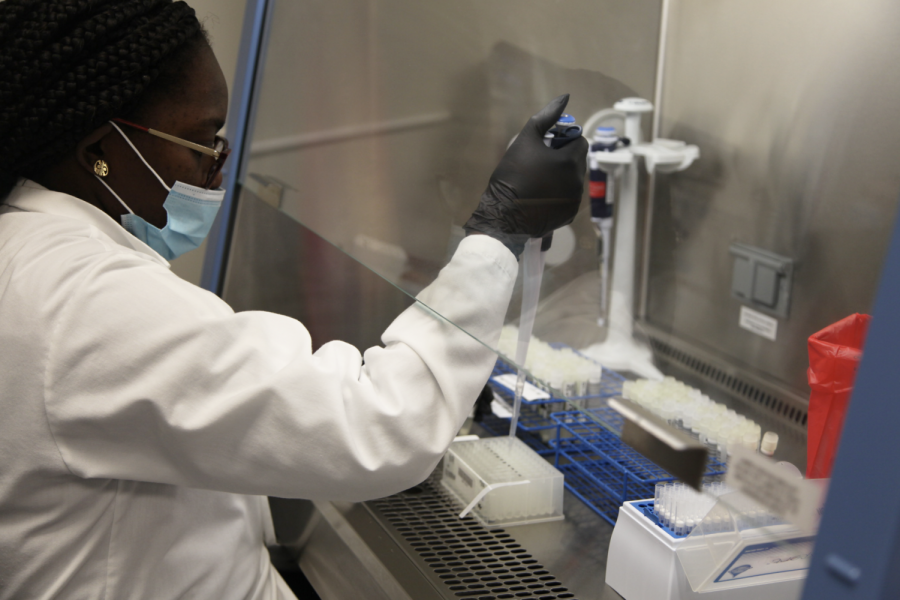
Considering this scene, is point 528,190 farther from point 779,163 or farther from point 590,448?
point 779,163

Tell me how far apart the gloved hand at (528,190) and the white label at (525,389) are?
0.47 metres

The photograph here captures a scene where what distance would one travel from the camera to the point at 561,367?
1.10 meters

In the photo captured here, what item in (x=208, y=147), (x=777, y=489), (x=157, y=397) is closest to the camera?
(x=777, y=489)

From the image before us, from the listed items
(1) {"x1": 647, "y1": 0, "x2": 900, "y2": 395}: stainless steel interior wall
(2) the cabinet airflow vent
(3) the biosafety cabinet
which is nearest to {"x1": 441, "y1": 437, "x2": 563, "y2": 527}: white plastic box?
(3) the biosafety cabinet

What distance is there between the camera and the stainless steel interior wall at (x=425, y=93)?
1175 millimetres

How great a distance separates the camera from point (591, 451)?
1.30 m

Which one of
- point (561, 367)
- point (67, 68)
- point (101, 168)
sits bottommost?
point (561, 367)

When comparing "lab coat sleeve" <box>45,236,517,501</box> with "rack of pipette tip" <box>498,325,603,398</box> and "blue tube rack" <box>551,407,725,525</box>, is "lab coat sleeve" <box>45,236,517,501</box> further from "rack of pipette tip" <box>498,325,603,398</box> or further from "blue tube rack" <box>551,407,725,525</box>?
"blue tube rack" <box>551,407,725,525</box>

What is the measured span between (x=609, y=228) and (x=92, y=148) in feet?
2.92

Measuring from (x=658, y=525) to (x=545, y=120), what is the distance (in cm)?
54

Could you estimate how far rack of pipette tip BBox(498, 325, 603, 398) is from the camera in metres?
0.92

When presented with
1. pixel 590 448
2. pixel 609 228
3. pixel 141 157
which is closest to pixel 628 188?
pixel 609 228

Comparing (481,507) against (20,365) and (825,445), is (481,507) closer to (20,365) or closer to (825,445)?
(825,445)

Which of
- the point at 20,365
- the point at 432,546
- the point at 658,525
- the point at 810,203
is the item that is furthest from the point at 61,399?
the point at 810,203
